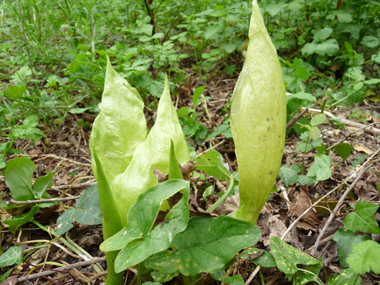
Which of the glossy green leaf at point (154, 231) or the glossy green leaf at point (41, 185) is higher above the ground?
the glossy green leaf at point (154, 231)

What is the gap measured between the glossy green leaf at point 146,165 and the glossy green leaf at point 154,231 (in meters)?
0.10

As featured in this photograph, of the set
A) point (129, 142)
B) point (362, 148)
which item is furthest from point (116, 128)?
point (362, 148)

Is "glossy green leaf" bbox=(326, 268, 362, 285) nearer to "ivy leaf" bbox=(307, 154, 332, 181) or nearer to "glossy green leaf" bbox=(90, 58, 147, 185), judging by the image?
"ivy leaf" bbox=(307, 154, 332, 181)

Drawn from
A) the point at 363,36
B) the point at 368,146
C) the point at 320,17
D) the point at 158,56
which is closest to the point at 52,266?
the point at 158,56

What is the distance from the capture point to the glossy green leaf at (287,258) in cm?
74

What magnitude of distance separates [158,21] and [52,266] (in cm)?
247

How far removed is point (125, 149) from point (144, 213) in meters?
0.26

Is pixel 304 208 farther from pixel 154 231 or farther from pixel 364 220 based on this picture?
pixel 154 231

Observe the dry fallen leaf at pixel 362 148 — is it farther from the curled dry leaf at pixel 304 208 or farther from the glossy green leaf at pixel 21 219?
the glossy green leaf at pixel 21 219

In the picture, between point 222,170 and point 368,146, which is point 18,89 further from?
point 368,146

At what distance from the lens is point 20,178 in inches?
44.6

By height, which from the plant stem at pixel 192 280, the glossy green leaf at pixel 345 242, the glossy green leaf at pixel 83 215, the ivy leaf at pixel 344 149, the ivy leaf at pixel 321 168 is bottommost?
the glossy green leaf at pixel 345 242

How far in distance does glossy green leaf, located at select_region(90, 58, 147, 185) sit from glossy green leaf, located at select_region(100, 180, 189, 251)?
21cm

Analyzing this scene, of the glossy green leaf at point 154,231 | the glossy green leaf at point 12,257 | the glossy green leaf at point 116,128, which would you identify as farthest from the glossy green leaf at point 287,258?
the glossy green leaf at point 12,257
